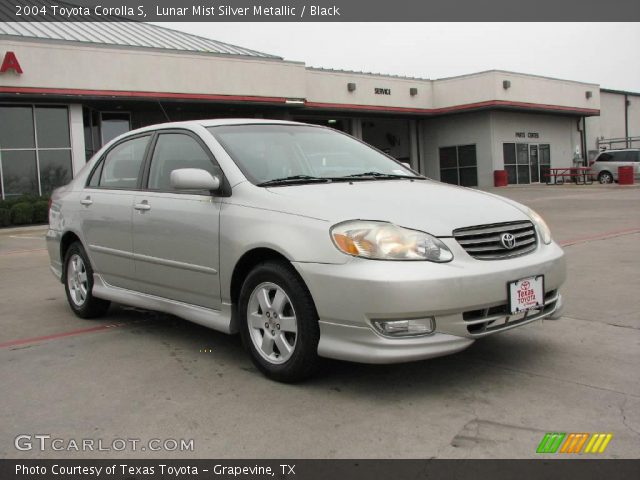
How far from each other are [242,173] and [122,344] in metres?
1.68

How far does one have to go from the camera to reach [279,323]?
12.5 feet

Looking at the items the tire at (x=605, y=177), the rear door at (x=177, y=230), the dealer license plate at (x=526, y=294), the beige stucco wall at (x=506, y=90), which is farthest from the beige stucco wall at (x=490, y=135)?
the dealer license plate at (x=526, y=294)

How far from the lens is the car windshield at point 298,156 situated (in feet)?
14.3

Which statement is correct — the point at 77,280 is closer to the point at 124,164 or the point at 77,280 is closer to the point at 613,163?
the point at 124,164

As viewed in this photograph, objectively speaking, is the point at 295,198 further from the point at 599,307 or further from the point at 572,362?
the point at 599,307

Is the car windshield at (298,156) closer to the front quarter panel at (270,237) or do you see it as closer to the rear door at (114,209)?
the front quarter panel at (270,237)

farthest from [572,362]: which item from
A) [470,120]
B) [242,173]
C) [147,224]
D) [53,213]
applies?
[470,120]

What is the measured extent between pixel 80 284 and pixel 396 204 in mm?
3337

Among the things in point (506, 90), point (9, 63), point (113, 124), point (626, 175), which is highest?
point (506, 90)

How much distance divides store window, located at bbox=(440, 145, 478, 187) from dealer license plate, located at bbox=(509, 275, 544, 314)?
3015cm

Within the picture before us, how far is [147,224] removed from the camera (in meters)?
4.82

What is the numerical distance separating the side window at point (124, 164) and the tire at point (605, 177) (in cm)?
2940

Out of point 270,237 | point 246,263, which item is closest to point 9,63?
point 246,263
